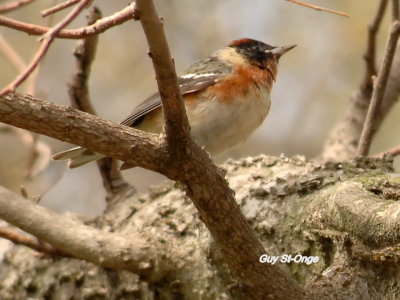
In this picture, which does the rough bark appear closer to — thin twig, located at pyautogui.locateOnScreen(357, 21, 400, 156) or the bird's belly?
the bird's belly

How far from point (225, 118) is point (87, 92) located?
33.0 inches

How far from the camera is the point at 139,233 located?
3.50 m

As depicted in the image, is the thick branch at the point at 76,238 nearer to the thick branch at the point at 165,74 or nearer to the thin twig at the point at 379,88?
the thick branch at the point at 165,74

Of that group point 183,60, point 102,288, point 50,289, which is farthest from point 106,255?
point 183,60

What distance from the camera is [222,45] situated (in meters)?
6.68

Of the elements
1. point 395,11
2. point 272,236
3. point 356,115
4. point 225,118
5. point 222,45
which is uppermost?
point 222,45

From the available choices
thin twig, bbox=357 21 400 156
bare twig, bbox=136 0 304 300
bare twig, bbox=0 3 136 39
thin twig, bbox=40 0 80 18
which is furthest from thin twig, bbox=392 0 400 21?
thin twig, bbox=40 0 80 18

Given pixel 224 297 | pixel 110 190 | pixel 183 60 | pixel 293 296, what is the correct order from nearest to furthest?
pixel 293 296
pixel 224 297
pixel 110 190
pixel 183 60

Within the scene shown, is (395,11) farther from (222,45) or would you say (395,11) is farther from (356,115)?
(222,45)

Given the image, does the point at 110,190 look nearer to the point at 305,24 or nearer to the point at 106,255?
the point at 106,255

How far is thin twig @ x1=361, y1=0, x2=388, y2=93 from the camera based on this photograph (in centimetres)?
434

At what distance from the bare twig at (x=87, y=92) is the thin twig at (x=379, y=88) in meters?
1.45

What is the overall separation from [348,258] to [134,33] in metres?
4.91

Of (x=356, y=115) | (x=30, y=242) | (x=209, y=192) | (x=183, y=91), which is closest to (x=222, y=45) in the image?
(x=356, y=115)
